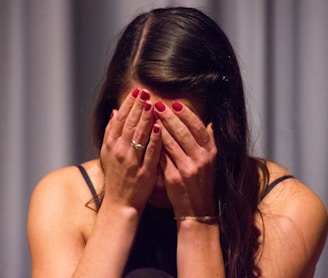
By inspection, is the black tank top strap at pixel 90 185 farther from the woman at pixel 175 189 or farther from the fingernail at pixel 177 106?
the fingernail at pixel 177 106

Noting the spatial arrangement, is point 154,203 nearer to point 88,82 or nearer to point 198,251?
point 198,251

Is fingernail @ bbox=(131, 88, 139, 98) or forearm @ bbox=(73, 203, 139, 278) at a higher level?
fingernail @ bbox=(131, 88, 139, 98)

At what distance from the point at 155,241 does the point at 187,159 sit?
0.75 ft

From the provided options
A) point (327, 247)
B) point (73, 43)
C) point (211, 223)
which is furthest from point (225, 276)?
point (73, 43)

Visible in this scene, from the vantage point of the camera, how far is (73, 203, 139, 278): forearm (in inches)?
34.6

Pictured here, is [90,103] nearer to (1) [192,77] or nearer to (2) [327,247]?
(1) [192,77]

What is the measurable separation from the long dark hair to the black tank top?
95mm

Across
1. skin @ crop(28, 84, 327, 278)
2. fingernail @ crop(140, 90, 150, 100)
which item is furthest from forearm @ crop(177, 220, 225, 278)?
fingernail @ crop(140, 90, 150, 100)

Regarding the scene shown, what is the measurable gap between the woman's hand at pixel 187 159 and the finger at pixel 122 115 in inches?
1.6

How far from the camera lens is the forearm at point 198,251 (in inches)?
34.0

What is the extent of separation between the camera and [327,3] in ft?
4.24

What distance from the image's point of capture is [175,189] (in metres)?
0.86

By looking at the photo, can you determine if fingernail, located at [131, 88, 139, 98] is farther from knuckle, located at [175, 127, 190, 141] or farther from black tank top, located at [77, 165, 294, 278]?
black tank top, located at [77, 165, 294, 278]

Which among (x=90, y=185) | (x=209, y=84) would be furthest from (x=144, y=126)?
(x=90, y=185)
